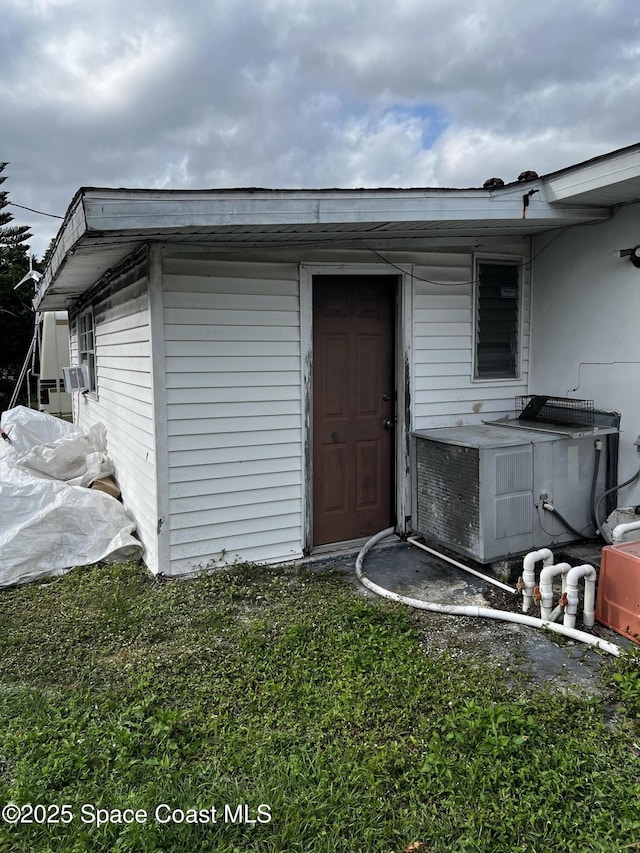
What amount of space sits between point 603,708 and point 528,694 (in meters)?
0.31

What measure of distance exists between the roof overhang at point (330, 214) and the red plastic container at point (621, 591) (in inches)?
92.3

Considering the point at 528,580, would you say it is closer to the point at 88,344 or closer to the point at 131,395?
the point at 131,395

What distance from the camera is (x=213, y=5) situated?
218 inches

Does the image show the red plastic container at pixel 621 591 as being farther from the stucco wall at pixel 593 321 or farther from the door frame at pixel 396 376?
the door frame at pixel 396 376

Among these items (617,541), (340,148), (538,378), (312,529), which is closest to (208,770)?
(312,529)

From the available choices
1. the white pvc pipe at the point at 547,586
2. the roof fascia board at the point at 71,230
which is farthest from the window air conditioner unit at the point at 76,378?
the white pvc pipe at the point at 547,586

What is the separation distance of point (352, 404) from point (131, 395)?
1.88 metres

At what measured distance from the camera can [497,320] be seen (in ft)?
16.5

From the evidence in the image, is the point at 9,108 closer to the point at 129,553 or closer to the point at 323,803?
the point at 129,553

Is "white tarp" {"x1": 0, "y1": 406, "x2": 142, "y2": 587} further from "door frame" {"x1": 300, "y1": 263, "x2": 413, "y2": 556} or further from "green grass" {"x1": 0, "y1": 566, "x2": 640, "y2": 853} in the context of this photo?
"door frame" {"x1": 300, "y1": 263, "x2": 413, "y2": 556}

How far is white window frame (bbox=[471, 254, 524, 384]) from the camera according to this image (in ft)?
15.8

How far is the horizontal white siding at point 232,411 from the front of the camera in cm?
389

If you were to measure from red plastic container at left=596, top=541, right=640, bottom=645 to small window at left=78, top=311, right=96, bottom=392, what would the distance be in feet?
20.8

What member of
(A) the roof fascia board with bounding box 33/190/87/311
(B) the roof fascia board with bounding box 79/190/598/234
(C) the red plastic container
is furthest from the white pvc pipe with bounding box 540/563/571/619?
(A) the roof fascia board with bounding box 33/190/87/311
